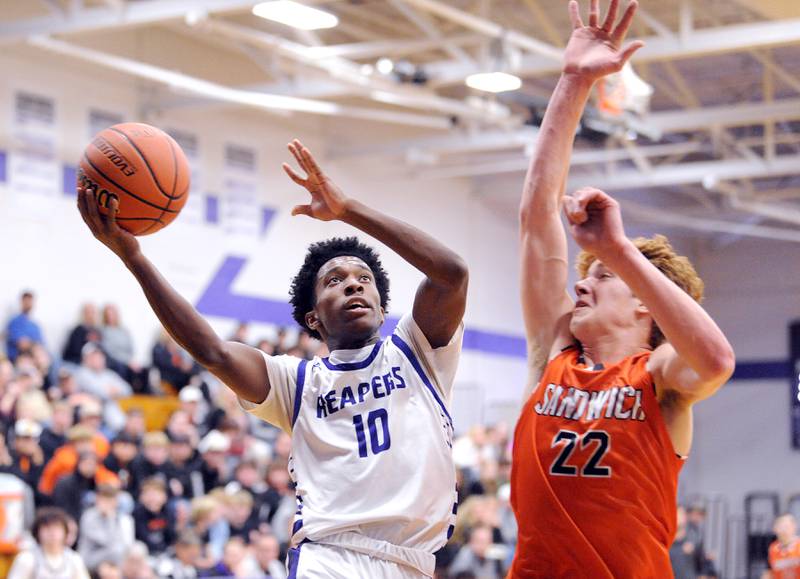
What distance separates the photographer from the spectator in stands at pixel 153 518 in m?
10.8

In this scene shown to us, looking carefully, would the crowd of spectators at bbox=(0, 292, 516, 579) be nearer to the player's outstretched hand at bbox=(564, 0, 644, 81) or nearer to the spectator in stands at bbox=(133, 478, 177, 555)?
the spectator in stands at bbox=(133, 478, 177, 555)

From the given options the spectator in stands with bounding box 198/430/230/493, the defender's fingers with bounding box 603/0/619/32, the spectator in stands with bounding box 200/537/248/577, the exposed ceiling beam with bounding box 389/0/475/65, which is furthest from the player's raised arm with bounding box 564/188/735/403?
the exposed ceiling beam with bounding box 389/0/475/65

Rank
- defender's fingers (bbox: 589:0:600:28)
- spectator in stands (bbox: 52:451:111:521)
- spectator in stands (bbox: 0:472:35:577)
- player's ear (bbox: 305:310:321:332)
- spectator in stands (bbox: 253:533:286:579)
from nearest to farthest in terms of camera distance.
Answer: defender's fingers (bbox: 589:0:600:28) → player's ear (bbox: 305:310:321:332) → spectator in stands (bbox: 0:472:35:577) → spectator in stands (bbox: 52:451:111:521) → spectator in stands (bbox: 253:533:286:579)

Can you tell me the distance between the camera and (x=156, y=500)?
36.1ft

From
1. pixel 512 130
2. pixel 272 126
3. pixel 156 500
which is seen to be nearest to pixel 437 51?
pixel 512 130

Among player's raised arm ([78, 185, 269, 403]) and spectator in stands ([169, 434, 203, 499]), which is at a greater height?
player's raised arm ([78, 185, 269, 403])

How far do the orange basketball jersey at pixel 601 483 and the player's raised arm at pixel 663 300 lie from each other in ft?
0.67

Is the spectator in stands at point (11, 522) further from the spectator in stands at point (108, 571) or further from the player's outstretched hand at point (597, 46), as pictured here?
the player's outstretched hand at point (597, 46)

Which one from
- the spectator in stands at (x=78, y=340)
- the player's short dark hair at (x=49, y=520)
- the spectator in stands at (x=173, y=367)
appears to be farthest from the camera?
the spectator in stands at (x=173, y=367)

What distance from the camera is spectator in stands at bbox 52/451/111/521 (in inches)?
413

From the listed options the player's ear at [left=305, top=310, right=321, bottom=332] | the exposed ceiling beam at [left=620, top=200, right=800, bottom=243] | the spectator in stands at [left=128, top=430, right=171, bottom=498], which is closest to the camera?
the player's ear at [left=305, top=310, right=321, bottom=332]

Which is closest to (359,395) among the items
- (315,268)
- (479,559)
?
(315,268)

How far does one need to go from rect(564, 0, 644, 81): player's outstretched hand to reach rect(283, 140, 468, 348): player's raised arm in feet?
2.24

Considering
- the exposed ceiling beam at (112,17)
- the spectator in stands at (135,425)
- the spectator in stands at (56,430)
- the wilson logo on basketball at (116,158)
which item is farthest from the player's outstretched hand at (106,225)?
the spectator in stands at (135,425)
